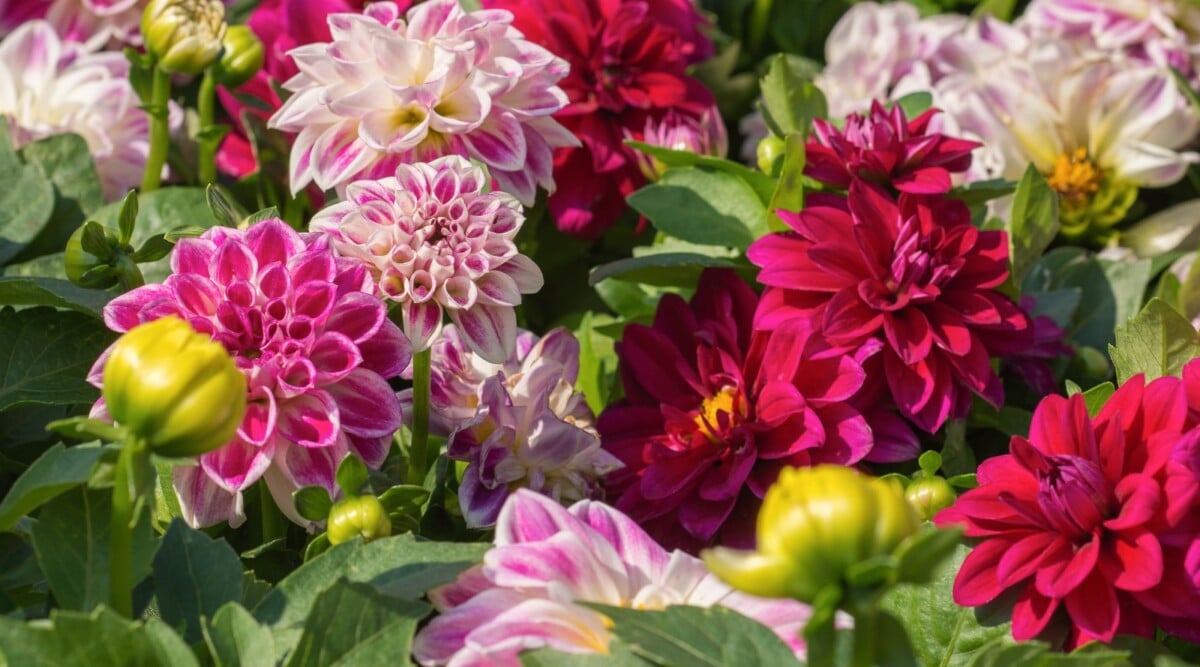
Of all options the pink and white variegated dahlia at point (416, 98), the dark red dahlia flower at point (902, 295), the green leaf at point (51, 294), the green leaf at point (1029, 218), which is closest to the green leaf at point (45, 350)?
the green leaf at point (51, 294)

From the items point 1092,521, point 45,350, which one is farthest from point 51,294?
point 1092,521

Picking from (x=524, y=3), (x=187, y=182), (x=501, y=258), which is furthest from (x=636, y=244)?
(x=501, y=258)

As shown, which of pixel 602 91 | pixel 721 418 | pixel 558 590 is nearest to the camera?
pixel 558 590

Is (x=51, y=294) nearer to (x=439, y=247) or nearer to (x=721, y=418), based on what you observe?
(x=439, y=247)

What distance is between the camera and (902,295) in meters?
0.72

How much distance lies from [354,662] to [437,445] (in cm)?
26

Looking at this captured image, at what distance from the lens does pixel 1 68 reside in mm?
988

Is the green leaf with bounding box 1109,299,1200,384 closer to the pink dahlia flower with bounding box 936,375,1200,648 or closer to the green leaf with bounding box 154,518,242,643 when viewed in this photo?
the pink dahlia flower with bounding box 936,375,1200,648

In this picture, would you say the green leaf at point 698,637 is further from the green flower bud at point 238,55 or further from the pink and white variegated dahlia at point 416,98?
the green flower bud at point 238,55

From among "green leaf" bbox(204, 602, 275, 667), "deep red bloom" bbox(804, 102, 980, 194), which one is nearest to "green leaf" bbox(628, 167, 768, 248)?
"deep red bloom" bbox(804, 102, 980, 194)

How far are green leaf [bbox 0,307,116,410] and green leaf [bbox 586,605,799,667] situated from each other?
14.1 inches

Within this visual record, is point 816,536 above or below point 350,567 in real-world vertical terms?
above

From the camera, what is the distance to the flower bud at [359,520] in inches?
22.1

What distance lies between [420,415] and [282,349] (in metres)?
0.10
